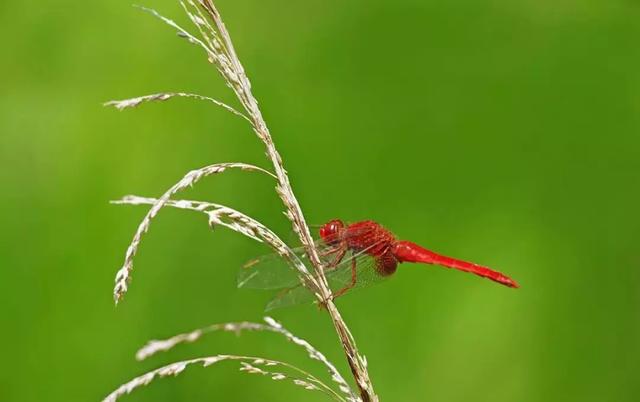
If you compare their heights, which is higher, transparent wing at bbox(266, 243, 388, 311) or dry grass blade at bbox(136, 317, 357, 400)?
dry grass blade at bbox(136, 317, 357, 400)

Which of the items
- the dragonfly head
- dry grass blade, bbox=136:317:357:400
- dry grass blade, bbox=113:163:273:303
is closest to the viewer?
dry grass blade, bbox=136:317:357:400

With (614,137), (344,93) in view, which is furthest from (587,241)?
(344,93)

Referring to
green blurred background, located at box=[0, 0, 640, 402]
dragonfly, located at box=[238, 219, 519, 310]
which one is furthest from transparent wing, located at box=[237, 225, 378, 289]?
green blurred background, located at box=[0, 0, 640, 402]

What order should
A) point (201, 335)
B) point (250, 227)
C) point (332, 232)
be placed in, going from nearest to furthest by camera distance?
point (201, 335), point (250, 227), point (332, 232)

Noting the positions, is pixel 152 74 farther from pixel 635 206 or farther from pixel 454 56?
pixel 635 206

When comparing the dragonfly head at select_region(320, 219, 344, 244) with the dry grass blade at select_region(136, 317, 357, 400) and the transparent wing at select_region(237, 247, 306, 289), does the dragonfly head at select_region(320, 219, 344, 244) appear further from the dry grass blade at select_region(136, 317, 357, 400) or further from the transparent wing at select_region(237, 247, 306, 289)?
the dry grass blade at select_region(136, 317, 357, 400)

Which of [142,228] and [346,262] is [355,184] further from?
[142,228]

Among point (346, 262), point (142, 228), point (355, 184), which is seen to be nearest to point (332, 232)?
point (346, 262)
